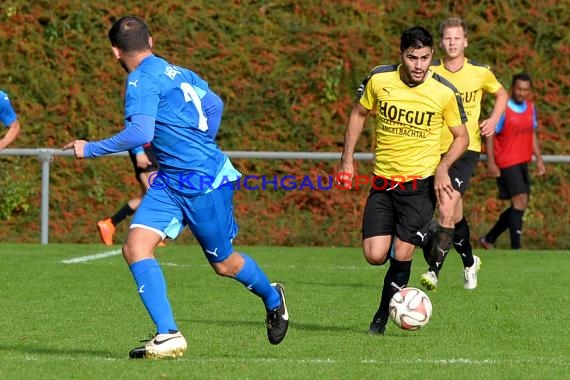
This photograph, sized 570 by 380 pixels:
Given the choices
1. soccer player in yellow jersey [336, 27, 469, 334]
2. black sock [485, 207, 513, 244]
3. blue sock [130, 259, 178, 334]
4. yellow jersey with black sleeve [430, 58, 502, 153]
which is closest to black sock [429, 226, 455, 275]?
yellow jersey with black sleeve [430, 58, 502, 153]

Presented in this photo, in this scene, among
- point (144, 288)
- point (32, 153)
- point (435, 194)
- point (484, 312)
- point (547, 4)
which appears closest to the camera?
point (144, 288)

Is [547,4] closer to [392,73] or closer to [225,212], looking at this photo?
[392,73]

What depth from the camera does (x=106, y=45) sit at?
1962 cm

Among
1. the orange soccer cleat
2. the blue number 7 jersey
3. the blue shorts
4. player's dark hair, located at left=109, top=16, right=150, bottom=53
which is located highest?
player's dark hair, located at left=109, top=16, right=150, bottom=53

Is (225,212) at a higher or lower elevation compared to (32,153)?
higher

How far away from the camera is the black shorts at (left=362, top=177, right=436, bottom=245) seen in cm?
862

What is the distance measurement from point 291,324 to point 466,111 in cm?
284

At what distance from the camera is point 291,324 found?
896 centimetres

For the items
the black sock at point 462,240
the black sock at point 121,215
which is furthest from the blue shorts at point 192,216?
the black sock at point 121,215

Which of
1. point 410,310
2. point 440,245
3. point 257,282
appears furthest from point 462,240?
point 257,282

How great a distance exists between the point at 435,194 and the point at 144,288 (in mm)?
2473

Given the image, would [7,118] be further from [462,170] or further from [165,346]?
[165,346]

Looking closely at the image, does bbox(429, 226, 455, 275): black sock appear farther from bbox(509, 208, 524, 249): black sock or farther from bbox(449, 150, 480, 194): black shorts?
bbox(509, 208, 524, 249): black sock

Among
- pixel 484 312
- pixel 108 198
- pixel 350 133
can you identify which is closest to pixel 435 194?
pixel 350 133
